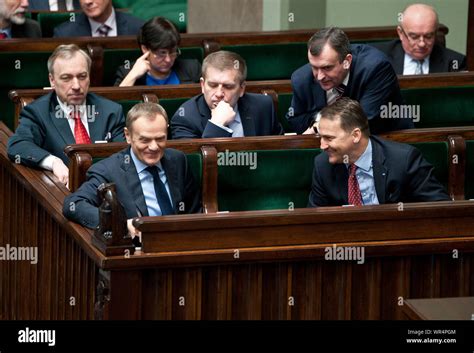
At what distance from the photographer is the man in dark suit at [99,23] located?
675 centimetres

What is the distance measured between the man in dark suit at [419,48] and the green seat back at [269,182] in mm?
1479

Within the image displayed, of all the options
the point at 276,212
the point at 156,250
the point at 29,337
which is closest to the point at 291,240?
the point at 276,212

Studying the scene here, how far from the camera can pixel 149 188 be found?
4652 mm

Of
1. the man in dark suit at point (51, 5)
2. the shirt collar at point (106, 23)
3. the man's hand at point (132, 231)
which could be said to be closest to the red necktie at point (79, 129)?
the man's hand at point (132, 231)

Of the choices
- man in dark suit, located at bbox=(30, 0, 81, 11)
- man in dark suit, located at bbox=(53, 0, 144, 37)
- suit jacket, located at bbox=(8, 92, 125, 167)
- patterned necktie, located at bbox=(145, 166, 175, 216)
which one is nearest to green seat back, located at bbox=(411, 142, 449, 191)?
patterned necktie, located at bbox=(145, 166, 175, 216)

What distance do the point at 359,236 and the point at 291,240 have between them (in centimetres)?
24

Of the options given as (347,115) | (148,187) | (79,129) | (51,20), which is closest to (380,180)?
(347,115)

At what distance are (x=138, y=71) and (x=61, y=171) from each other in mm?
1205

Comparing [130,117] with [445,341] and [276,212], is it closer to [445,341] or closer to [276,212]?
[276,212]

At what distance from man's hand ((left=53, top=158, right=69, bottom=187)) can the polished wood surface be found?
213 cm

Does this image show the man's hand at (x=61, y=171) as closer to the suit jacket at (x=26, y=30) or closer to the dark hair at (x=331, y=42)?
the dark hair at (x=331, y=42)

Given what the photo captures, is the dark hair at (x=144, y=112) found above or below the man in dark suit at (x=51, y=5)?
below

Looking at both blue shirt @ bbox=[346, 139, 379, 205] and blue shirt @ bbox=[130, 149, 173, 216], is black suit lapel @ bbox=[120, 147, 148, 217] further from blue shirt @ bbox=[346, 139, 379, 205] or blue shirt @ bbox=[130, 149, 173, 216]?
blue shirt @ bbox=[346, 139, 379, 205]

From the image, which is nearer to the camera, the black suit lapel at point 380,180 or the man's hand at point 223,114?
the black suit lapel at point 380,180
